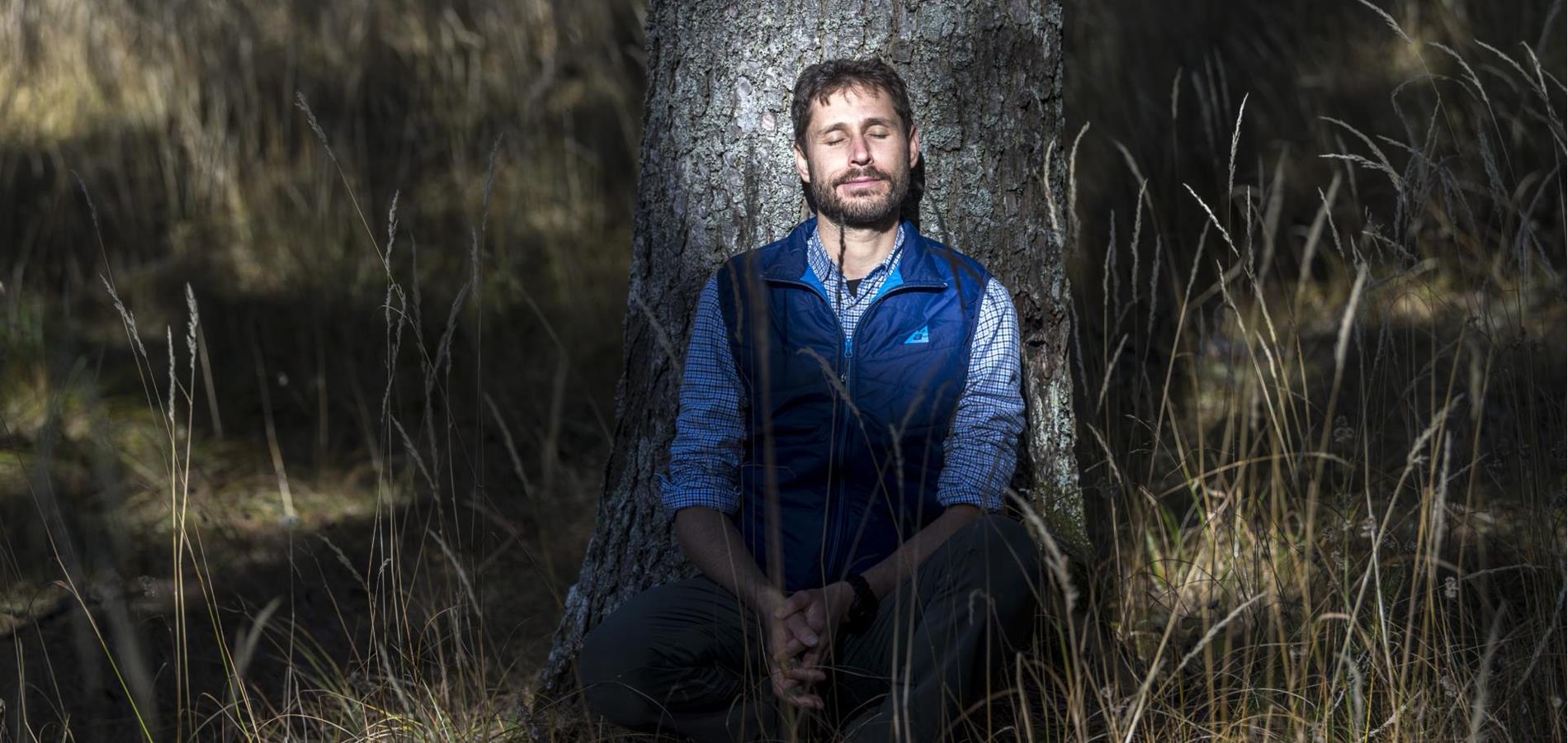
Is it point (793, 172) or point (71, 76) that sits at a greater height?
point (71, 76)

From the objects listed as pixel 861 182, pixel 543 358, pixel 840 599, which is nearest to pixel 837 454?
pixel 840 599

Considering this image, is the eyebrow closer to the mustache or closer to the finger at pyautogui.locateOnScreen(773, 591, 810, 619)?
the mustache

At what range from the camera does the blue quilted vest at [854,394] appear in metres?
2.19

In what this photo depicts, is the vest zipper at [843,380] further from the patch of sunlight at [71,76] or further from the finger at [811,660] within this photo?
the patch of sunlight at [71,76]

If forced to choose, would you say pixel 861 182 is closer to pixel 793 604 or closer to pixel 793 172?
pixel 793 172

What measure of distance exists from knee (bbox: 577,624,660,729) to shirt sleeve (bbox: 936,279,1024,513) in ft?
1.80

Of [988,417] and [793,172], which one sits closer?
[988,417]

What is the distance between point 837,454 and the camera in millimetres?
2188

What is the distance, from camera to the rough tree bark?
2.40m

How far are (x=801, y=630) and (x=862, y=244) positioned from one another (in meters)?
0.65

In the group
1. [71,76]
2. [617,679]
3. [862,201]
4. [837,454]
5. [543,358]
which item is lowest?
→ [617,679]

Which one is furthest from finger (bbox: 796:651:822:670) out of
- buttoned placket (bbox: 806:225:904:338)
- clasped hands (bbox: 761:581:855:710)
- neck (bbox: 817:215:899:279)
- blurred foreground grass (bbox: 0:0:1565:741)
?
neck (bbox: 817:215:899:279)

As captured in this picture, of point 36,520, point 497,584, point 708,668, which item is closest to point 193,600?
point 36,520

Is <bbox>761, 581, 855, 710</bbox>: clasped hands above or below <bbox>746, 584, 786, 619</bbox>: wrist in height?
below
